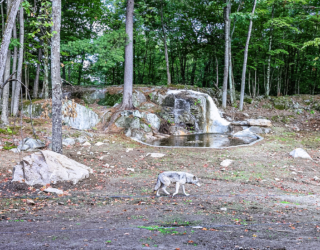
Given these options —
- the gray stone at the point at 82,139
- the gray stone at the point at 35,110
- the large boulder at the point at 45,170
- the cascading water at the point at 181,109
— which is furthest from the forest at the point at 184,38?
the large boulder at the point at 45,170

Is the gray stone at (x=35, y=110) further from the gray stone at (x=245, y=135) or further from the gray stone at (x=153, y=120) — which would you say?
the gray stone at (x=245, y=135)

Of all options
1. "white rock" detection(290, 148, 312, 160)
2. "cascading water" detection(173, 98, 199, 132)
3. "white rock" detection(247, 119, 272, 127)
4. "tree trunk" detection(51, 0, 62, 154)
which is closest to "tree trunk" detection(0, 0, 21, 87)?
"tree trunk" detection(51, 0, 62, 154)

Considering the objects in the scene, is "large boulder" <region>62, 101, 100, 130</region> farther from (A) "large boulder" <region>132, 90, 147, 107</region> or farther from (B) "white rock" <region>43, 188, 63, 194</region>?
(B) "white rock" <region>43, 188, 63, 194</region>

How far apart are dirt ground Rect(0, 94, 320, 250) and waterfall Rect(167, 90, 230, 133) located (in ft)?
25.1

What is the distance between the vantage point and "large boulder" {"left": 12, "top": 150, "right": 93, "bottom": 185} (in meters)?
5.77

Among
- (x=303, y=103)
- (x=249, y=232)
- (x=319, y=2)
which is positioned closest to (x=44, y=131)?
(x=249, y=232)

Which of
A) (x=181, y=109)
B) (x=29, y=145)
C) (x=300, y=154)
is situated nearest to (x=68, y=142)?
(x=29, y=145)

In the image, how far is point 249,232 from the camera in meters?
3.35

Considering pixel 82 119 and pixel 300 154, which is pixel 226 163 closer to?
pixel 300 154

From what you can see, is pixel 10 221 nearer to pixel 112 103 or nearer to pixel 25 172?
pixel 25 172

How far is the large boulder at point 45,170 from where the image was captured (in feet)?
18.9

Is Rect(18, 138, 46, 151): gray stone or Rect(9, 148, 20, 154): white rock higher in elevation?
Rect(18, 138, 46, 151): gray stone

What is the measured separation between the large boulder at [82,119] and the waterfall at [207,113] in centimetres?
582

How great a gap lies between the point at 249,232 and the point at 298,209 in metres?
1.90
